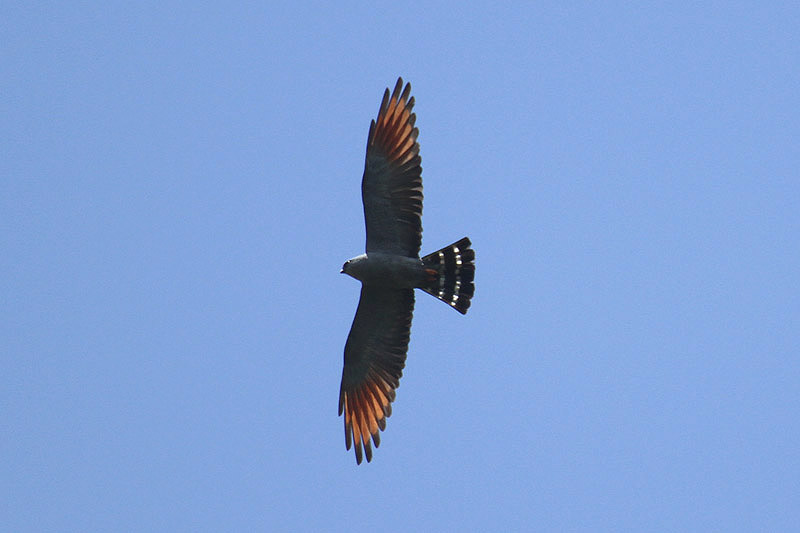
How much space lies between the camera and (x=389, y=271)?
17297 mm

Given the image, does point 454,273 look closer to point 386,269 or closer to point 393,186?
point 386,269

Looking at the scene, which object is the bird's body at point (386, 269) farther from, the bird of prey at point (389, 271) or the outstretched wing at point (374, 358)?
the outstretched wing at point (374, 358)

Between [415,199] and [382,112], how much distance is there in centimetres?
160

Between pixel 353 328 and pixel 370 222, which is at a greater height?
pixel 370 222

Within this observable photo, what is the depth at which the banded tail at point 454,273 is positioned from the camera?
17.4 meters

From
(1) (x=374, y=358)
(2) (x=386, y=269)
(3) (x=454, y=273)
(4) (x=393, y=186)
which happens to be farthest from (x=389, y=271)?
(1) (x=374, y=358)

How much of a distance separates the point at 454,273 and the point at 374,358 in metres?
2.15

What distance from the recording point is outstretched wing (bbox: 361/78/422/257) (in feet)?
56.0

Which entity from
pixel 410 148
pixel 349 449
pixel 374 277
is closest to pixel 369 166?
pixel 410 148

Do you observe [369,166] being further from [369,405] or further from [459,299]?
[369,405]

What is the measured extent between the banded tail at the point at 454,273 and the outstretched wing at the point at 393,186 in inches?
16.0

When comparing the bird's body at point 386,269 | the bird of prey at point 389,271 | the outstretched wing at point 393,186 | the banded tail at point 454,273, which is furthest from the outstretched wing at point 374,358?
the outstretched wing at point 393,186

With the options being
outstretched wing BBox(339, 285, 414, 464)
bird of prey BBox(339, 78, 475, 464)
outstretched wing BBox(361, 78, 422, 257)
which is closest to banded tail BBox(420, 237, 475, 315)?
bird of prey BBox(339, 78, 475, 464)

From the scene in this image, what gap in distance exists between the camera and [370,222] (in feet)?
56.7
